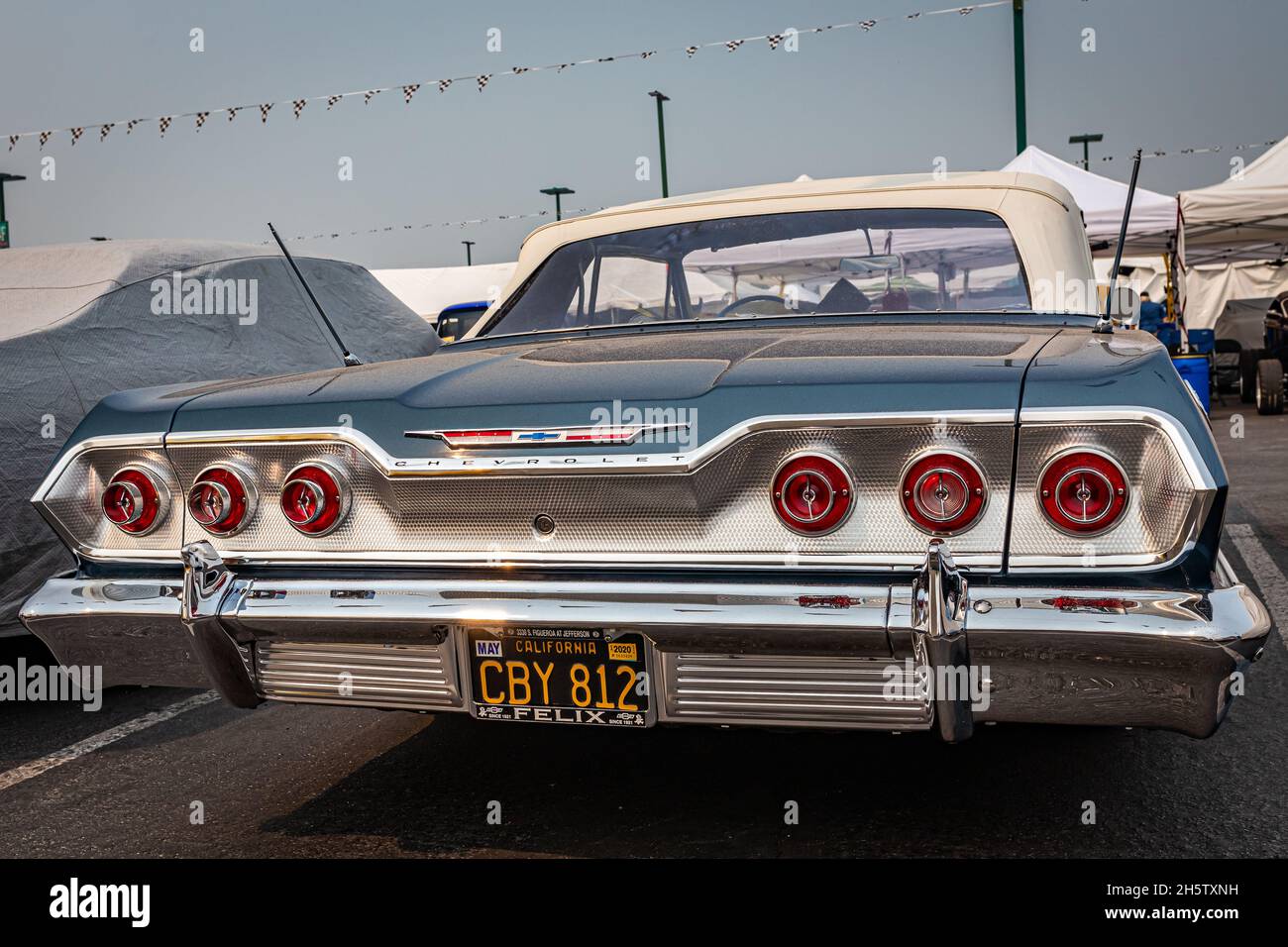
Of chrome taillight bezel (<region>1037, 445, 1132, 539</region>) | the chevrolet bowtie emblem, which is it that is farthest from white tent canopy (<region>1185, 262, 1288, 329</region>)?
the chevrolet bowtie emblem

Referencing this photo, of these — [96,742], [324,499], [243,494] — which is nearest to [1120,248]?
[324,499]

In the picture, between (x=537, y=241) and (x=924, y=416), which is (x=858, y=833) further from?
(x=537, y=241)

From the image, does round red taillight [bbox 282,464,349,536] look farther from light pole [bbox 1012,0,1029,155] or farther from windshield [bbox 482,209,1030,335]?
light pole [bbox 1012,0,1029,155]

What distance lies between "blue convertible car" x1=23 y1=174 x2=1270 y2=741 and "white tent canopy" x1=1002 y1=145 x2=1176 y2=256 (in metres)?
11.5

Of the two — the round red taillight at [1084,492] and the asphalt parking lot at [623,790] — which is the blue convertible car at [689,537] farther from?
the asphalt parking lot at [623,790]

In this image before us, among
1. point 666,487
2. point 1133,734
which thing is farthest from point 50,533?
point 1133,734

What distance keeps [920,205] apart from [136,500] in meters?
2.18

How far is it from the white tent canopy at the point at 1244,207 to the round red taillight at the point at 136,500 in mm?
13058

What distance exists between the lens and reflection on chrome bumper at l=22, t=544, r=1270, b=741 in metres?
2.17

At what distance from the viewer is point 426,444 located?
2518mm

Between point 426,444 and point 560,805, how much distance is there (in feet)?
3.45

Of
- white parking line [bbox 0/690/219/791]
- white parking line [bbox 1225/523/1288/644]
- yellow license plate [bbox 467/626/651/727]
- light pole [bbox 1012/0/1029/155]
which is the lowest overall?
white parking line [bbox 1225/523/1288/644]

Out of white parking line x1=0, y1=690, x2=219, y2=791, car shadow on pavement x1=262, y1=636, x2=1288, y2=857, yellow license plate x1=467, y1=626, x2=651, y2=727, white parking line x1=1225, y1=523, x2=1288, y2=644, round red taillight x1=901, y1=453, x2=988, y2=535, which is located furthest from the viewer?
white parking line x1=1225, y1=523, x2=1288, y2=644

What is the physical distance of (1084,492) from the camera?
7.34 feet
